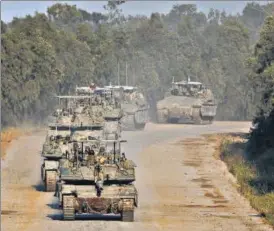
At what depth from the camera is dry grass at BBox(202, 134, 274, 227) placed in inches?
1437

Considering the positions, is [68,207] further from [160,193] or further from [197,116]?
[197,116]

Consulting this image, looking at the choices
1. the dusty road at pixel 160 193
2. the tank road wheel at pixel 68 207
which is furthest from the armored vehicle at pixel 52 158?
the tank road wheel at pixel 68 207

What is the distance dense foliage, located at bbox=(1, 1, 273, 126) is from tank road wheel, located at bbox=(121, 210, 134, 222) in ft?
77.6

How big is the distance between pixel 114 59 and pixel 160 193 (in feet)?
188

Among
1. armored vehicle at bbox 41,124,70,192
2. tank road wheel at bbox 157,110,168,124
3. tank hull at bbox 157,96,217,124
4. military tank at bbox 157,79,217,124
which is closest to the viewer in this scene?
armored vehicle at bbox 41,124,70,192

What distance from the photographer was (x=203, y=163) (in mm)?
53875

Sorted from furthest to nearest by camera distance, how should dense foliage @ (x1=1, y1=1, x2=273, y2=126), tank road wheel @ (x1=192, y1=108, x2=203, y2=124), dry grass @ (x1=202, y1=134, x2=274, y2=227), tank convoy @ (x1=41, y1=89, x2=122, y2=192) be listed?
tank road wheel @ (x1=192, y1=108, x2=203, y2=124), dense foliage @ (x1=1, y1=1, x2=273, y2=126), tank convoy @ (x1=41, y1=89, x2=122, y2=192), dry grass @ (x1=202, y1=134, x2=274, y2=227)

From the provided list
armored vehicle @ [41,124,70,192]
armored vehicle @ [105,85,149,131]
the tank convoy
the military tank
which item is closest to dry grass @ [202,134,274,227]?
the tank convoy

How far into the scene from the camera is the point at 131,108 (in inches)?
2923

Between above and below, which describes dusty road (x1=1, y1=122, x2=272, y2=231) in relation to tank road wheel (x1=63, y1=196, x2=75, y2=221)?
below

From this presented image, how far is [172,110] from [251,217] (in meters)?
46.9

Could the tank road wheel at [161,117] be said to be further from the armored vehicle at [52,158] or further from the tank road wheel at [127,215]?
the tank road wheel at [127,215]

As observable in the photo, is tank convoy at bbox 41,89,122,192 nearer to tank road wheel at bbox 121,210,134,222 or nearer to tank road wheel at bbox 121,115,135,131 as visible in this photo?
tank road wheel at bbox 121,210,134,222

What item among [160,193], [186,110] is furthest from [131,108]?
[160,193]
